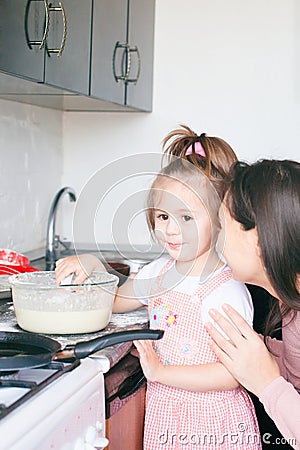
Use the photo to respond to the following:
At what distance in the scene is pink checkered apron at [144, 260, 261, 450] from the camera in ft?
5.24

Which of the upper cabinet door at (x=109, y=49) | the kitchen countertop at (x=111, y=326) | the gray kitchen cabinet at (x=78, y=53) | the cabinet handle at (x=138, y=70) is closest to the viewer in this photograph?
the kitchen countertop at (x=111, y=326)

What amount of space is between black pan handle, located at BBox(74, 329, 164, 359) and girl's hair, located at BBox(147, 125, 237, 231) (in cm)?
41

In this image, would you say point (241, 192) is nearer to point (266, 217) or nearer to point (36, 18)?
point (266, 217)

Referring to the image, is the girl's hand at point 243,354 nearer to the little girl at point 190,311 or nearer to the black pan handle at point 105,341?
the little girl at point 190,311

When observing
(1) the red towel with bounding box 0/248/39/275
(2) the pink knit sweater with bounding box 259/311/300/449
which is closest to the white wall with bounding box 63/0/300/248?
(1) the red towel with bounding box 0/248/39/275

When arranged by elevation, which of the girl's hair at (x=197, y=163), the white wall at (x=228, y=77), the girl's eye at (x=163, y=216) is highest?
the white wall at (x=228, y=77)

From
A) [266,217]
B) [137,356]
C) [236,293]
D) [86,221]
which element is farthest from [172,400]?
[86,221]

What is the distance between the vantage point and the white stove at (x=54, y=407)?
38.3 inches

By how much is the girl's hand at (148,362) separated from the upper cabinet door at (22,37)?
60 centimetres

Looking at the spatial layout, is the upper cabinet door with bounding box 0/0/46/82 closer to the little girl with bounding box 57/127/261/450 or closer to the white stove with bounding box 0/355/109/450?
the little girl with bounding box 57/127/261/450

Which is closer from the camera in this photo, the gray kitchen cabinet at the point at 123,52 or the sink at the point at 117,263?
the sink at the point at 117,263

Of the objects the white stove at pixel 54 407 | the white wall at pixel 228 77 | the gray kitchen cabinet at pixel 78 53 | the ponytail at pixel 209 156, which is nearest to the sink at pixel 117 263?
the white wall at pixel 228 77

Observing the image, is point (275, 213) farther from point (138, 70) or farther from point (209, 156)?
point (138, 70)

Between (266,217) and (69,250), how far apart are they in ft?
4.47
